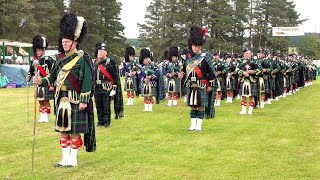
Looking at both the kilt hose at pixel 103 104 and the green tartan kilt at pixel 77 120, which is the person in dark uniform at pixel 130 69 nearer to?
the kilt hose at pixel 103 104

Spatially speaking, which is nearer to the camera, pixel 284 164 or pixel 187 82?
pixel 284 164

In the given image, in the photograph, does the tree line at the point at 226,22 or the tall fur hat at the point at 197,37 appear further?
the tree line at the point at 226,22

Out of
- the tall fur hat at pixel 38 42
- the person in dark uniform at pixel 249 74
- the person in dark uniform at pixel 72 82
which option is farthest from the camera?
the person in dark uniform at pixel 249 74

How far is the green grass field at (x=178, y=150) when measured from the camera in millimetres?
6629

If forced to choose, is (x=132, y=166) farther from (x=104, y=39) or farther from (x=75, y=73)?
(x=104, y=39)

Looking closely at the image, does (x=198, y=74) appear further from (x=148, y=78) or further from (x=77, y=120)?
(x=148, y=78)

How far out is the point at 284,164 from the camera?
7098 mm

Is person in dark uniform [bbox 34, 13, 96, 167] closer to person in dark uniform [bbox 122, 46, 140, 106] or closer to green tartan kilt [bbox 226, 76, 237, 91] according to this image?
person in dark uniform [bbox 122, 46, 140, 106]

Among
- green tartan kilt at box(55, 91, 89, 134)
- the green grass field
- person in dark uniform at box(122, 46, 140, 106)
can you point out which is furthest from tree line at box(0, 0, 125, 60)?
green tartan kilt at box(55, 91, 89, 134)

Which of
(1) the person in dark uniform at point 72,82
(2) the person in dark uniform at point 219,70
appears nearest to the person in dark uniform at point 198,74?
Result: (1) the person in dark uniform at point 72,82

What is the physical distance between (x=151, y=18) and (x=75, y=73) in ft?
193

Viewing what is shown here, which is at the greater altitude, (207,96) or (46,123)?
(207,96)

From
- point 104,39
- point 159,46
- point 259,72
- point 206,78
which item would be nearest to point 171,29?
point 159,46

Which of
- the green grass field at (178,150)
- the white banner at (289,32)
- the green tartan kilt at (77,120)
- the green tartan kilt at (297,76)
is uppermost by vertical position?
the white banner at (289,32)
